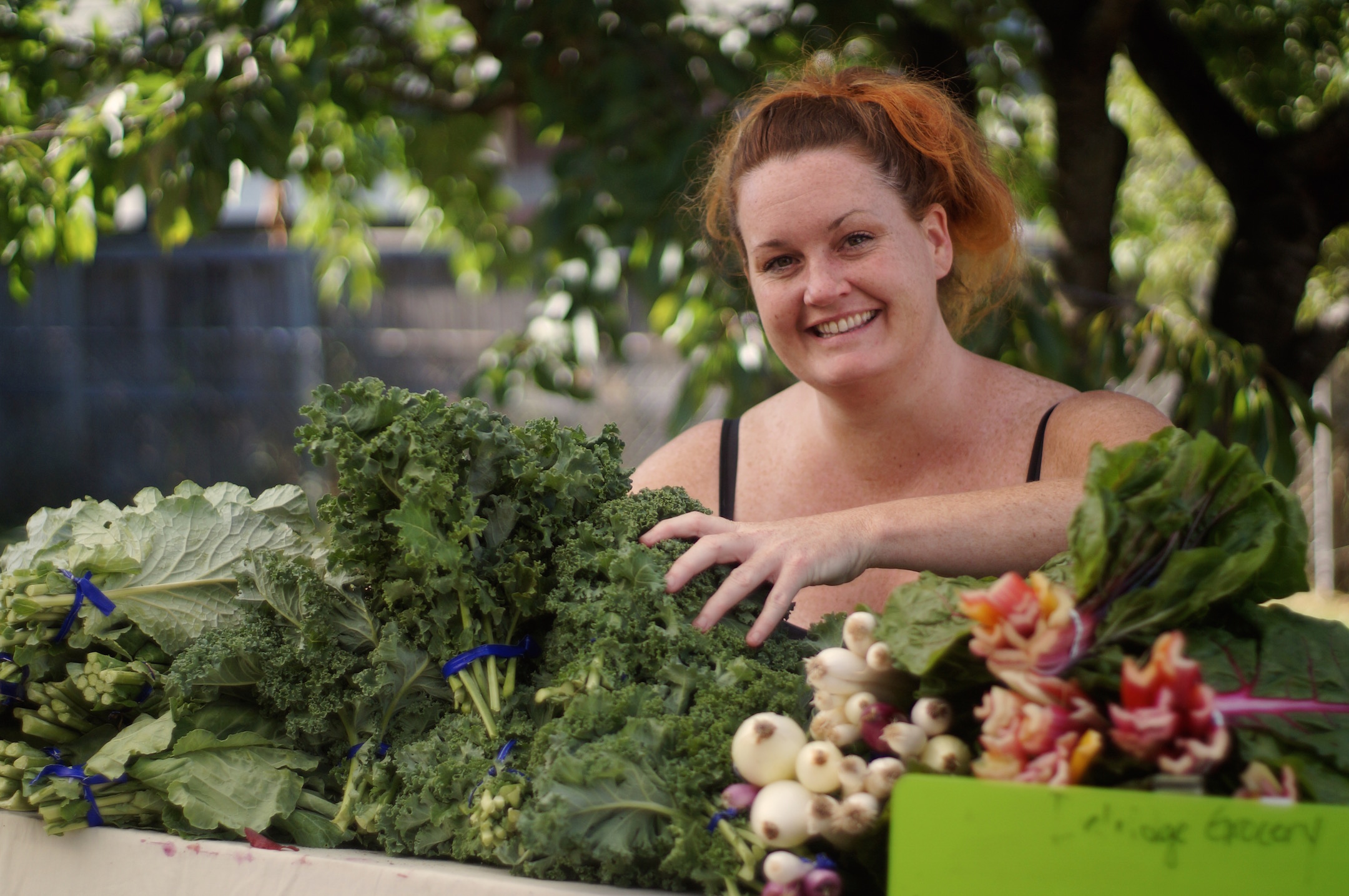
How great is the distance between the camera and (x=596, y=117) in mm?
3330

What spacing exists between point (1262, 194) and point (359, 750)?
350 cm

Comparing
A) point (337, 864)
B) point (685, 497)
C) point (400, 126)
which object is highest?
point (400, 126)

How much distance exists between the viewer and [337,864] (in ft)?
4.25

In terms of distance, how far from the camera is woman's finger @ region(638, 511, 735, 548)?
56.3 inches

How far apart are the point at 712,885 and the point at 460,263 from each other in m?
4.75

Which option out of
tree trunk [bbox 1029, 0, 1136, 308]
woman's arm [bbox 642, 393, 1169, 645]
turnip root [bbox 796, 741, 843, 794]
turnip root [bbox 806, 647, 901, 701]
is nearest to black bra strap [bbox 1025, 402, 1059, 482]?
A: woman's arm [bbox 642, 393, 1169, 645]

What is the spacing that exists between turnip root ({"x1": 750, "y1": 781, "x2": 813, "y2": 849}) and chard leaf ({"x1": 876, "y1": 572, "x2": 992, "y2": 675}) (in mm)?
178

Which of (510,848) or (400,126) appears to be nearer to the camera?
(510,848)

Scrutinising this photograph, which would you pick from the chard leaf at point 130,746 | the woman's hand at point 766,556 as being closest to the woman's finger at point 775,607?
the woman's hand at point 766,556

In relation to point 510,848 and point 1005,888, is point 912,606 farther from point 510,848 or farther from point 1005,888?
point 510,848

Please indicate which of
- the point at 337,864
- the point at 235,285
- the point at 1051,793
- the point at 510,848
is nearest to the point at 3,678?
the point at 337,864

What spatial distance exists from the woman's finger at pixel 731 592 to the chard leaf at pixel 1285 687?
522 mm

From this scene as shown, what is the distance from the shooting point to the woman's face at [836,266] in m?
1.78

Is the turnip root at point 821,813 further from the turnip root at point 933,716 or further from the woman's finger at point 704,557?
the woman's finger at point 704,557
